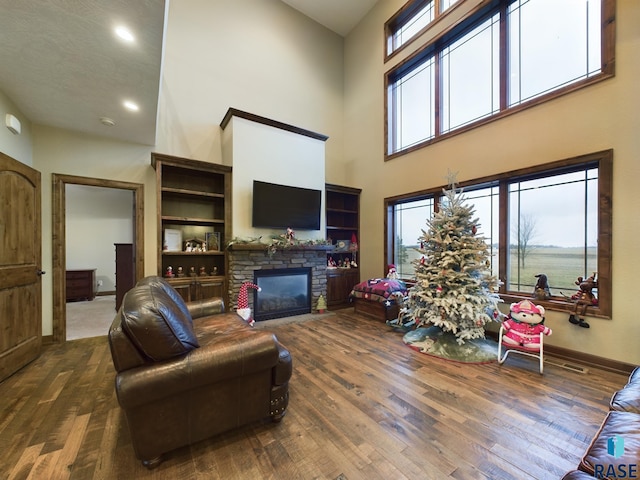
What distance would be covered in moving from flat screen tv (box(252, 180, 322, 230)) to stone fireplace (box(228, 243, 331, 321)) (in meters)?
0.46

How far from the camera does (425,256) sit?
3.74m

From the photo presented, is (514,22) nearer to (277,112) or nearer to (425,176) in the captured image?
(425,176)

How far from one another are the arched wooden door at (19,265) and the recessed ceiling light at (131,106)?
49.2 inches

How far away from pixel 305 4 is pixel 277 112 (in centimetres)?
261

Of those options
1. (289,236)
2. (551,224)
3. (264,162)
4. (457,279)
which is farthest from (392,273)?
(264,162)

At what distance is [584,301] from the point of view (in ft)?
9.77

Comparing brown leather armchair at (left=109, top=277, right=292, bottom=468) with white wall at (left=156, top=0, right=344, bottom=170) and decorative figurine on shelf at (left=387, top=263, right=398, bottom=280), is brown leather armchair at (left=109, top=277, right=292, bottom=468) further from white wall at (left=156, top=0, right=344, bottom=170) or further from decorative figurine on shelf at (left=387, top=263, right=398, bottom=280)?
white wall at (left=156, top=0, right=344, bottom=170)

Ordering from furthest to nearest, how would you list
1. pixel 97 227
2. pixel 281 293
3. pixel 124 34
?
pixel 97 227
pixel 281 293
pixel 124 34

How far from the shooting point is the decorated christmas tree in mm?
3248

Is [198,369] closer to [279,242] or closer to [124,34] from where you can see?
[124,34]

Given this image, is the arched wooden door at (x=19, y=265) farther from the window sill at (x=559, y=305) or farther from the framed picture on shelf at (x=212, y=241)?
the window sill at (x=559, y=305)

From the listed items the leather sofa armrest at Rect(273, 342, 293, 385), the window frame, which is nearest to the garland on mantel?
the leather sofa armrest at Rect(273, 342, 293, 385)

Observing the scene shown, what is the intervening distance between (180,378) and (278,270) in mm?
Result: 3283

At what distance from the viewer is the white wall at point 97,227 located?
6777mm
